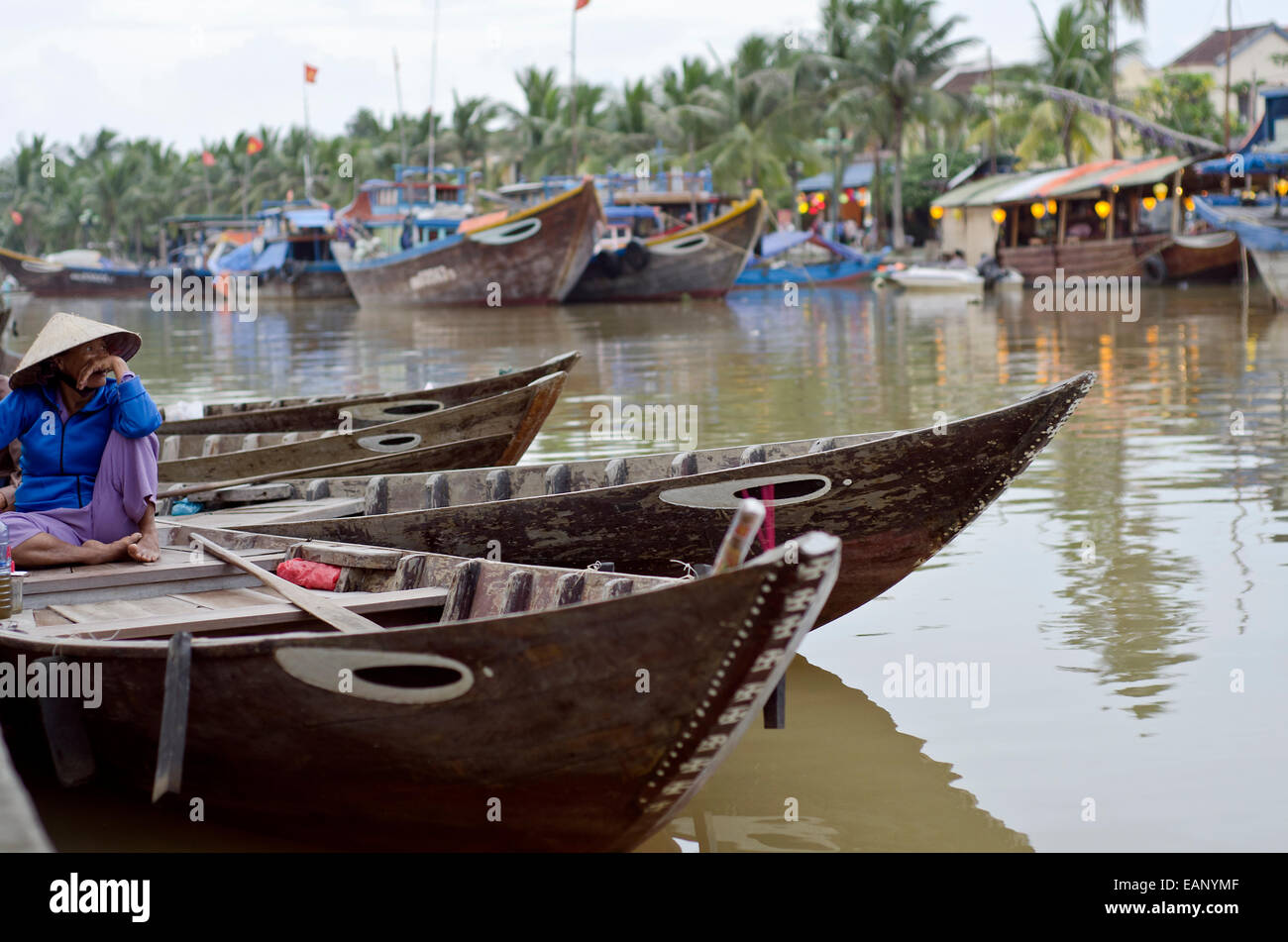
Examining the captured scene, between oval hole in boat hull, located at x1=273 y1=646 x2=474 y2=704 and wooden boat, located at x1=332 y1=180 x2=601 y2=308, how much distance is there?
27.7 m

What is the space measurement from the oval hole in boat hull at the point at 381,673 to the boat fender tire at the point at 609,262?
102ft

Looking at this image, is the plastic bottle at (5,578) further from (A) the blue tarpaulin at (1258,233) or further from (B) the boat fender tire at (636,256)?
(B) the boat fender tire at (636,256)

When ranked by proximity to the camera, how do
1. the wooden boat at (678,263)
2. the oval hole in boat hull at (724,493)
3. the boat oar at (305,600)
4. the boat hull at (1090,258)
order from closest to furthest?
1. the boat oar at (305,600)
2. the oval hole in boat hull at (724,493)
3. the boat hull at (1090,258)
4. the wooden boat at (678,263)

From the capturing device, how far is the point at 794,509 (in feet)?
18.6

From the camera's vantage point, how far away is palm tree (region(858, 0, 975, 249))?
40344 millimetres

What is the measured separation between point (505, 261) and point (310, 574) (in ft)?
93.9

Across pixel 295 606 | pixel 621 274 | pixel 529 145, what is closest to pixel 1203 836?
pixel 295 606

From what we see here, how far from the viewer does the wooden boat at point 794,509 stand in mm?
5520

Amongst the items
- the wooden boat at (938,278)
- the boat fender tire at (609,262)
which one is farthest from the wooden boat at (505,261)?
the wooden boat at (938,278)

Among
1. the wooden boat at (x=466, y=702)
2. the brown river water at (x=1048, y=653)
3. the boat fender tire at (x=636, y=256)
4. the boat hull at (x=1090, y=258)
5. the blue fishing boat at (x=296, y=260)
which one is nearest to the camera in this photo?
the wooden boat at (x=466, y=702)

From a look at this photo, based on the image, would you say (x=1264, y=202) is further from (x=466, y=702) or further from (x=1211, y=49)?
(x=1211, y=49)
